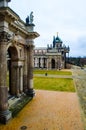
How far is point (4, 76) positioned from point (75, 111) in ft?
21.7

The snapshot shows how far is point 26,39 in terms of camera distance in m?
19.5

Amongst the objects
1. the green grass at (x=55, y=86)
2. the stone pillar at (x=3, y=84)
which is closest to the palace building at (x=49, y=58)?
the green grass at (x=55, y=86)

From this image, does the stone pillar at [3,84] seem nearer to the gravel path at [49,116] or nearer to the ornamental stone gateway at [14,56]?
the ornamental stone gateway at [14,56]

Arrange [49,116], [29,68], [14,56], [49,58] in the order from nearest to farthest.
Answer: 1. [49,116]
2. [14,56]
3. [29,68]
4. [49,58]

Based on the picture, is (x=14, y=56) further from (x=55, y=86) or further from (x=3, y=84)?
(x=55, y=86)

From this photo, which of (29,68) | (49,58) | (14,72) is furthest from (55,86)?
(49,58)

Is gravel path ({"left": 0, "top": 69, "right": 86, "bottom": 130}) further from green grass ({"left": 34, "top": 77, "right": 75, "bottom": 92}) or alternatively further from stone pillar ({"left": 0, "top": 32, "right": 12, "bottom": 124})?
green grass ({"left": 34, "top": 77, "right": 75, "bottom": 92})

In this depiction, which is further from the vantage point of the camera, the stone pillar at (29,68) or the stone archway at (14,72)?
the stone pillar at (29,68)

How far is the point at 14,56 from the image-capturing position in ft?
57.1

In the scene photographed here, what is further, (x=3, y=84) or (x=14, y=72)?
(x=14, y=72)

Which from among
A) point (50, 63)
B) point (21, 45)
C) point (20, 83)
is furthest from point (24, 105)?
point (50, 63)

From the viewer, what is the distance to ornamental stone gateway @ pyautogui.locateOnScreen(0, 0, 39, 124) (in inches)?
488

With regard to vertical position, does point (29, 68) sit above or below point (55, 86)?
above

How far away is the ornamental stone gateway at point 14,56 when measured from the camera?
12.4 meters
